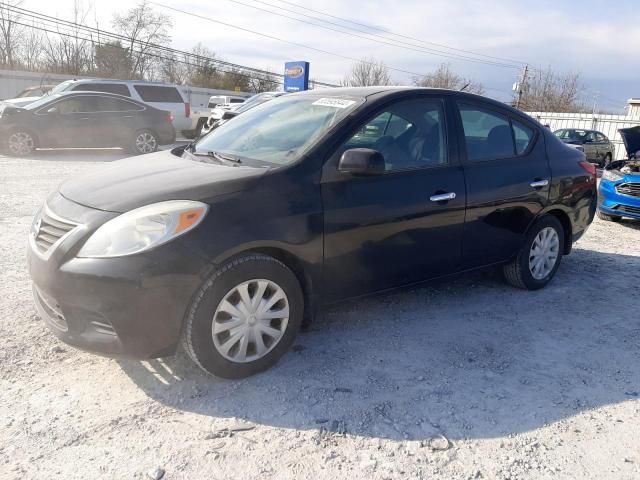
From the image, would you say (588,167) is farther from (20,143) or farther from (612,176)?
(20,143)

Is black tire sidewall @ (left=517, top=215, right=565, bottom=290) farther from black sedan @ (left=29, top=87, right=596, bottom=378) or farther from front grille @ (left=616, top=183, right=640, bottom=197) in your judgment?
front grille @ (left=616, top=183, right=640, bottom=197)

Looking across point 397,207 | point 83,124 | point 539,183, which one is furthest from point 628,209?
point 83,124

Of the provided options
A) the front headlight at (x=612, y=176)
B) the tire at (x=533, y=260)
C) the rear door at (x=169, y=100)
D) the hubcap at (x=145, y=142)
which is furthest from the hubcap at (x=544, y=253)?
the rear door at (x=169, y=100)

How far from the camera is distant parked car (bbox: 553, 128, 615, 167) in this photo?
18.9m

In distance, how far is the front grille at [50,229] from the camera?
2.79 metres

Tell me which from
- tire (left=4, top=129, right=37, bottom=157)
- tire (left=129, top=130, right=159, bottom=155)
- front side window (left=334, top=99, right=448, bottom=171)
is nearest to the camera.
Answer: front side window (left=334, top=99, right=448, bottom=171)

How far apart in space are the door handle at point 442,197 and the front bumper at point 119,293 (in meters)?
1.78

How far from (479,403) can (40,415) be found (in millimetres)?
2353

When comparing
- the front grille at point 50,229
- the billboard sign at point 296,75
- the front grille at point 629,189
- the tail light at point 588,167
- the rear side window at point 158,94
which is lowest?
the front grille at point 629,189

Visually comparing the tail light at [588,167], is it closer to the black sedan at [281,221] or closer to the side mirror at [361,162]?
the black sedan at [281,221]

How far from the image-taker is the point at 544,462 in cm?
245

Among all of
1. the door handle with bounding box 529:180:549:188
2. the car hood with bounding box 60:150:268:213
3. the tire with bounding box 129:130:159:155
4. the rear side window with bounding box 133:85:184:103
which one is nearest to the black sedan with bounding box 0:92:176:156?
the tire with bounding box 129:130:159:155

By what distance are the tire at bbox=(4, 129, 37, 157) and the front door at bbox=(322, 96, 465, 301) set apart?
11.6 meters

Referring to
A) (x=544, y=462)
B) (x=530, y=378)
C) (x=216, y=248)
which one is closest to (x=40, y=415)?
(x=216, y=248)
